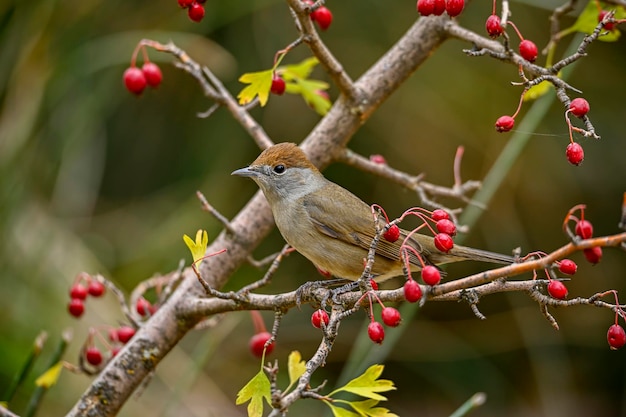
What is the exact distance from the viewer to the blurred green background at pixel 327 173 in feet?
15.0

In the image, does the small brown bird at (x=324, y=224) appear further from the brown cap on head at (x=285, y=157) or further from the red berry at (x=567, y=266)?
the red berry at (x=567, y=266)

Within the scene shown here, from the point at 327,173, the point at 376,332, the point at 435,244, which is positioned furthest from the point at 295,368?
the point at 327,173

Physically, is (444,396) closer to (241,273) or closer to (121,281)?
(241,273)

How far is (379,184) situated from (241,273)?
112cm

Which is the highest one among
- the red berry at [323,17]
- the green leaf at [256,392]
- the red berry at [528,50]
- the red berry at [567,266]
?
the red berry at [323,17]

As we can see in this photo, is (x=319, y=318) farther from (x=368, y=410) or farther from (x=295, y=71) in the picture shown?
(x=295, y=71)

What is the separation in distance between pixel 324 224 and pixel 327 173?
2.03 meters

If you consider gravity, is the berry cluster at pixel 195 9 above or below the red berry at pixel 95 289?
above

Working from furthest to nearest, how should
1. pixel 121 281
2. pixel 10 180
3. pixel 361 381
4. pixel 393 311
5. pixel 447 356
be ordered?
pixel 447 356 < pixel 121 281 < pixel 10 180 < pixel 361 381 < pixel 393 311

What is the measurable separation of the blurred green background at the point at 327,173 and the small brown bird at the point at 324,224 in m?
1.38

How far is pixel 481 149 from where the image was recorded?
512cm

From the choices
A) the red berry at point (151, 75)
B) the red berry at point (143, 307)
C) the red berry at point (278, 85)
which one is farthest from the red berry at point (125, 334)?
the red berry at point (278, 85)

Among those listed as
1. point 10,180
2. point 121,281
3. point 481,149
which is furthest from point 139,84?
point 481,149

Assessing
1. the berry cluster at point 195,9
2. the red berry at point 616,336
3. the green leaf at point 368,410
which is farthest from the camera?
the berry cluster at point 195,9
